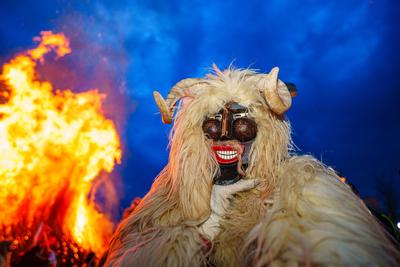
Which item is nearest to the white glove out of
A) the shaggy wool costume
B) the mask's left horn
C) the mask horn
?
the shaggy wool costume

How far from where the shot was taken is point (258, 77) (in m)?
2.23

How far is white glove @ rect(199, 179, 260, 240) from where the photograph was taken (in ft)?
6.41

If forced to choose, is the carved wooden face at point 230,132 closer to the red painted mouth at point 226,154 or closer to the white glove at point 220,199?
the red painted mouth at point 226,154

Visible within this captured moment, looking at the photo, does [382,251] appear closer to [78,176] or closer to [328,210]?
[328,210]

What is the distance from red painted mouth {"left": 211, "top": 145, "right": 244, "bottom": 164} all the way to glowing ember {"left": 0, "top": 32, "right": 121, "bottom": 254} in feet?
29.3

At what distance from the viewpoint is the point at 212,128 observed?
2139 mm

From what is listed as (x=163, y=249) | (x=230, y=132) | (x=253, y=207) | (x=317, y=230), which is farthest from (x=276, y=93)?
(x=163, y=249)

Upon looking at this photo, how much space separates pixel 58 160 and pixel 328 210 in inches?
465

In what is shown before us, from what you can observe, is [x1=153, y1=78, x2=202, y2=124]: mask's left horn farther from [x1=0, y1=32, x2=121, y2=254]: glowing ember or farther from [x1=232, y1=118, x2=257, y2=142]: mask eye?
[x1=0, y1=32, x2=121, y2=254]: glowing ember

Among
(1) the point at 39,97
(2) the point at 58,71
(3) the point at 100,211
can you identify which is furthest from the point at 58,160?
(2) the point at 58,71

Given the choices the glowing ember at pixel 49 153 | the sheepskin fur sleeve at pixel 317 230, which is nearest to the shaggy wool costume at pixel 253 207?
the sheepskin fur sleeve at pixel 317 230

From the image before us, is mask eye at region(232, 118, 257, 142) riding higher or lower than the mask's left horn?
lower

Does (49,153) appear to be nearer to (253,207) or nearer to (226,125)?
(226,125)

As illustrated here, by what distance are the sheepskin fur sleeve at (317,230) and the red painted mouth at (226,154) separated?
19.8 inches
